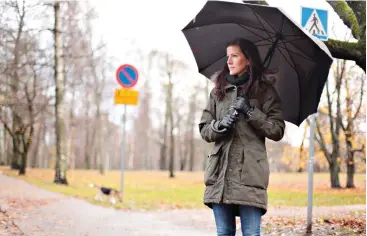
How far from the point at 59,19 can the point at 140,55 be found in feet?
64.4

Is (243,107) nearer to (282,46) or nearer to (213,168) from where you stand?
(213,168)

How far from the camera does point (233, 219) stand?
364 cm

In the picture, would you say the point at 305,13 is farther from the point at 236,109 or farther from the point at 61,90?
the point at 61,90

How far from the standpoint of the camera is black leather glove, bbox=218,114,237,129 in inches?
136

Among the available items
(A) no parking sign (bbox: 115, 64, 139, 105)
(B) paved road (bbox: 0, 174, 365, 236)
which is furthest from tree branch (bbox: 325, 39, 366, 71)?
(A) no parking sign (bbox: 115, 64, 139, 105)

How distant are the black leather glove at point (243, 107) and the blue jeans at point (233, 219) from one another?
0.69 m

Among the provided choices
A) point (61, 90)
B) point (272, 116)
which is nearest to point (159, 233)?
point (272, 116)

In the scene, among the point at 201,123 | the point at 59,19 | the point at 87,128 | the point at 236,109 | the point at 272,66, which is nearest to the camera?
the point at 236,109

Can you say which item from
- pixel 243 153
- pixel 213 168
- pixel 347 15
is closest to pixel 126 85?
pixel 347 15

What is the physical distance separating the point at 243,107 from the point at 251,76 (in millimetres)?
311

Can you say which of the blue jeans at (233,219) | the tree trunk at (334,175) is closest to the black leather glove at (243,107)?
the blue jeans at (233,219)

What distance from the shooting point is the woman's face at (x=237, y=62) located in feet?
12.3

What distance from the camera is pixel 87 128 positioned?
42719 mm

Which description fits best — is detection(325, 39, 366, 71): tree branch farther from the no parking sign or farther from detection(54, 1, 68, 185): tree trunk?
detection(54, 1, 68, 185): tree trunk
